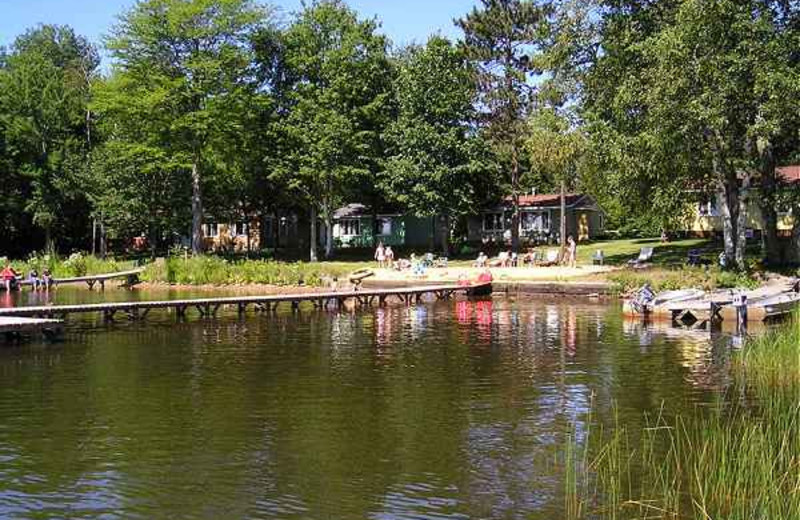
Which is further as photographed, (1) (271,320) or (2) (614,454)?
(1) (271,320)

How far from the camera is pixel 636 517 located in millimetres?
9125

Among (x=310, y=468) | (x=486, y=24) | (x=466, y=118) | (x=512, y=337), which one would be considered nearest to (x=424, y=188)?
(x=466, y=118)

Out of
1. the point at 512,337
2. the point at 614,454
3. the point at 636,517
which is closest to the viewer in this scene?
the point at 636,517

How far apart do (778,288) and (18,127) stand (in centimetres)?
5225

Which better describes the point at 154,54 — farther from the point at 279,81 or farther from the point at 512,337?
the point at 512,337

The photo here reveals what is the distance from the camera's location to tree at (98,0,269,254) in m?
52.4

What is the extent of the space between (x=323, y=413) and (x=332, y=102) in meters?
41.7

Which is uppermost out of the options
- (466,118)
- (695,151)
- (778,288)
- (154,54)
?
(154,54)

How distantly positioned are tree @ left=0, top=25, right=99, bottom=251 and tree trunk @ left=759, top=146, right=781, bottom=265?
45854 mm

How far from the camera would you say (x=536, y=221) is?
63.1 metres

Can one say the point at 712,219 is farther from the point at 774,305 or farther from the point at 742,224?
the point at 774,305

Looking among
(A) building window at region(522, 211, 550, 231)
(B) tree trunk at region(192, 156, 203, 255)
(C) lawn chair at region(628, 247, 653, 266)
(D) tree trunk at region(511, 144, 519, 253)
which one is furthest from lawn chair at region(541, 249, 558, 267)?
(B) tree trunk at region(192, 156, 203, 255)

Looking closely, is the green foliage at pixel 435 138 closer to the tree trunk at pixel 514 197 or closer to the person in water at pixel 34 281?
the tree trunk at pixel 514 197

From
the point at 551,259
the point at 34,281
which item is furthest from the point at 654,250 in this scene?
the point at 34,281
